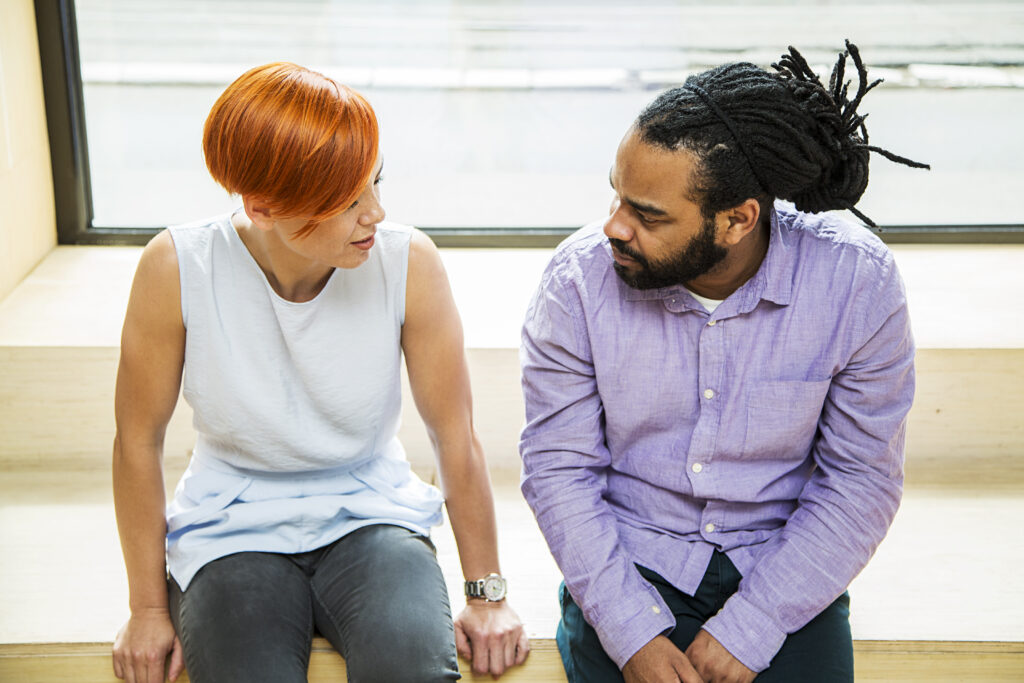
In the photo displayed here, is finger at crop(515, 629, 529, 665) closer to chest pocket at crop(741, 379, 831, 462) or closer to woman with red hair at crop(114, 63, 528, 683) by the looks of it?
woman with red hair at crop(114, 63, 528, 683)

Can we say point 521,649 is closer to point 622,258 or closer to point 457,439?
point 457,439

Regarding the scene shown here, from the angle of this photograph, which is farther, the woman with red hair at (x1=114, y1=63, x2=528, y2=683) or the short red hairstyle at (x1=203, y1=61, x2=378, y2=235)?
the woman with red hair at (x1=114, y1=63, x2=528, y2=683)

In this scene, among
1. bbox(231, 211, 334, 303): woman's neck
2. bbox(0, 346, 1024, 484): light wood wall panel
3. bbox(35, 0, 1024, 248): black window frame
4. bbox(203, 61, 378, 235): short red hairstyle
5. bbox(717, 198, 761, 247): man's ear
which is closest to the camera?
bbox(203, 61, 378, 235): short red hairstyle

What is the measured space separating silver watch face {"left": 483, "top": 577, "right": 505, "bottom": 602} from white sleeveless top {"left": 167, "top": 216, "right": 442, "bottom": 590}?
14cm

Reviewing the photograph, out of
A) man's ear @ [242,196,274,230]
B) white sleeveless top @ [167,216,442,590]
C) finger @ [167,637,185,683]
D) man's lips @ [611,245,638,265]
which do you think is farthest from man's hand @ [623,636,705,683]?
man's ear @ [242,196,274,230]

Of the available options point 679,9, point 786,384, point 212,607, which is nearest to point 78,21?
point 679,9

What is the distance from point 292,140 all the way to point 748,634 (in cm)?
93

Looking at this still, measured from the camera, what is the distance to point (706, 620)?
157 cm

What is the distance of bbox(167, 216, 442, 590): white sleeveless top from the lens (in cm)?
156

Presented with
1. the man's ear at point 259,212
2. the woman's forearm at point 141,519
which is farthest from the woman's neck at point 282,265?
the woman's forearm at point 141,519

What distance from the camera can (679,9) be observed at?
2.80 metres

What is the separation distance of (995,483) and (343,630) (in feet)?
4.83

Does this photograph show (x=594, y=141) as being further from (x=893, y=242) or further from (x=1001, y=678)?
(x=1001, y=678)

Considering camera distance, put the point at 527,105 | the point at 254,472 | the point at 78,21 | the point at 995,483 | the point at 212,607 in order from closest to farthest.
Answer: the point at 212,607, the point at 254,472, the point at 995,483, the point at 78,21, the point at 527,105
